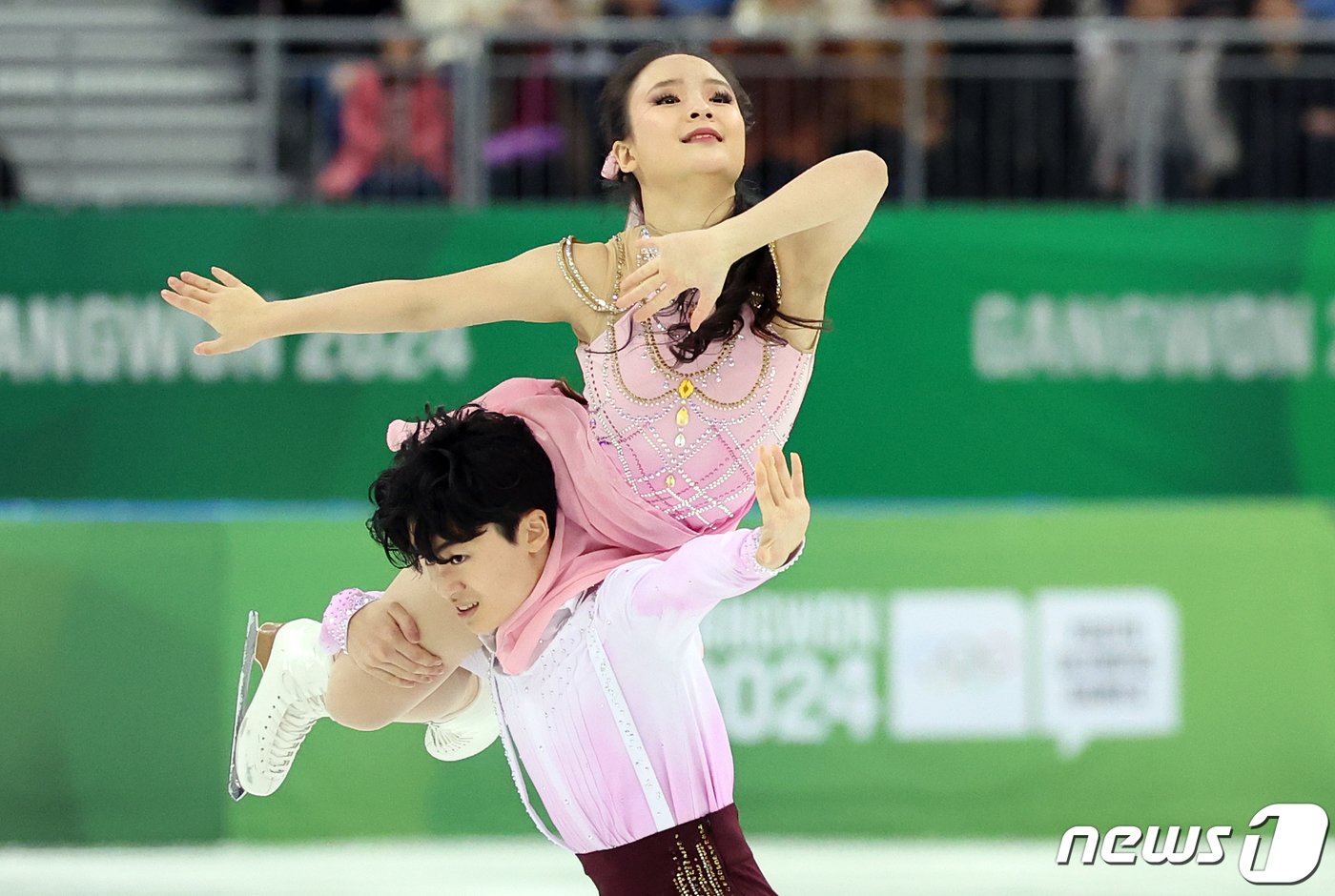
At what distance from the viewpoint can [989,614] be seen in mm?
5660

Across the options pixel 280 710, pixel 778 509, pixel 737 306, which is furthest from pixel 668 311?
pixel 280 710

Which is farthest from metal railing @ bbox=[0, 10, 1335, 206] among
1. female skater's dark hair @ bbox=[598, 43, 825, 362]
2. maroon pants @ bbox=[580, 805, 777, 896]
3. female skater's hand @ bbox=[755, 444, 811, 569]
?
female skater's hand @ bbox=[755, 444, 811, 569]

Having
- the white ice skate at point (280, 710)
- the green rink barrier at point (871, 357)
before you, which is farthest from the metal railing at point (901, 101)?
the white ice skate at point (280, 710)

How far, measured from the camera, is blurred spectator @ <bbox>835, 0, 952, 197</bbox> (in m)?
7.01

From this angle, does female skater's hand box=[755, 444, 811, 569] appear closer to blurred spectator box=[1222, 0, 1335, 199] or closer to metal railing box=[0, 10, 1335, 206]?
metal railing box=[0, 10, 1335, 206]

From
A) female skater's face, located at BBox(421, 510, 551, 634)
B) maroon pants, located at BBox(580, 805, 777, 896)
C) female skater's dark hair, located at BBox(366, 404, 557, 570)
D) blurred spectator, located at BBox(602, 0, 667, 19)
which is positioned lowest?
maroon pants, located at BBox(580, 805, 777, 896)

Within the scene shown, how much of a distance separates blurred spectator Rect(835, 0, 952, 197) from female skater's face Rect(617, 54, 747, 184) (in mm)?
3679

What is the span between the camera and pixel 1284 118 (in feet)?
23.3

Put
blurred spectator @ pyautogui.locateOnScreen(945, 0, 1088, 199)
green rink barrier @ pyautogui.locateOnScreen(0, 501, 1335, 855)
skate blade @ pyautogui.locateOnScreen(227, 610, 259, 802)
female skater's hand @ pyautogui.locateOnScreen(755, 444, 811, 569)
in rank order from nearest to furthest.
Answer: female skater's hand @ pyautogui.locateOnScreen(755, 444, 811, 569), skate blade @ pyautogui.locateOnScreen(227, 610, 259, 802), green rink barrier @ pyautogui.locateOnScreen(0, 501, 1335, 855), blurred spectator @ pyautogui.locateOnScreen(945, 0, 1088, 199)

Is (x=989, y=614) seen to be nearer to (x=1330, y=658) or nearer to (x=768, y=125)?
(x=1330, y=658)

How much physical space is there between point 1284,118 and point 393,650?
4786 millimetres

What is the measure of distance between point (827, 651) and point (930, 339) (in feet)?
4.87

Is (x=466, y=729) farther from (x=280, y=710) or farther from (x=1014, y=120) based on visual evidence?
(x=1014, y=120)


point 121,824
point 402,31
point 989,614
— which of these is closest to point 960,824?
point 989,614
